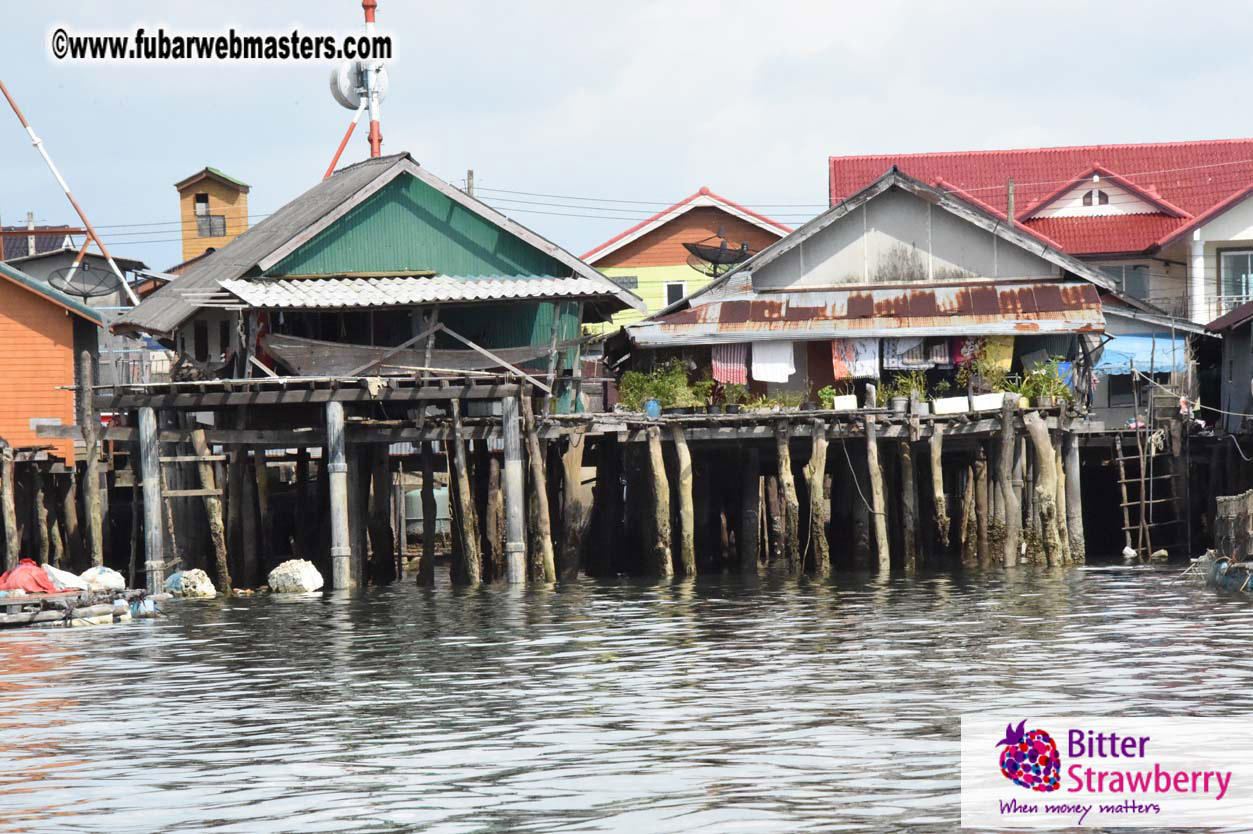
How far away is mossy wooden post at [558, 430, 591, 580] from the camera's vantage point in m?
32.7

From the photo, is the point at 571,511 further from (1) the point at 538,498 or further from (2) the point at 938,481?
(2) the point at 938,481

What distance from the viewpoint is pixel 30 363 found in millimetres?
40750

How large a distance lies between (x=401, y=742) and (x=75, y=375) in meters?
28.3

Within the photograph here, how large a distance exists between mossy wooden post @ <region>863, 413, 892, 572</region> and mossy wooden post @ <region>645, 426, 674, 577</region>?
12.0ft

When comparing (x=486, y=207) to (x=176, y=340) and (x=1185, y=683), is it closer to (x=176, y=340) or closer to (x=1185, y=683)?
(x=176, y=340)

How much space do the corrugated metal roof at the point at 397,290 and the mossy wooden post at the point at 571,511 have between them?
283 cm

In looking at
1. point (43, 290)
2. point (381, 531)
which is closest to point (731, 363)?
point (381, 531)

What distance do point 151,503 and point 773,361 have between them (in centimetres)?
1291

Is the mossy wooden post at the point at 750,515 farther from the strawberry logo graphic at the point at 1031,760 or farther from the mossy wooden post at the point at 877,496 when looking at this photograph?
the strawberry logo graphic at the point at 1031,760

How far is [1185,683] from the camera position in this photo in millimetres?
17328

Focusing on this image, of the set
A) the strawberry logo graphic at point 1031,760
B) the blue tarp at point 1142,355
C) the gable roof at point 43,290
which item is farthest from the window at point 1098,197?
the strawberry logo graphic at point 1031,760

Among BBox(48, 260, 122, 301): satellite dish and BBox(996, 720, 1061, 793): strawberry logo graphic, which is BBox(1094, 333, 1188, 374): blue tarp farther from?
BBox(996, 720, 1061, 793): strawberry logo graphic

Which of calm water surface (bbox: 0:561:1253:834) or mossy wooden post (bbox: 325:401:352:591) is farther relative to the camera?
mossy wooden post (bbox: 325:401:352:591)

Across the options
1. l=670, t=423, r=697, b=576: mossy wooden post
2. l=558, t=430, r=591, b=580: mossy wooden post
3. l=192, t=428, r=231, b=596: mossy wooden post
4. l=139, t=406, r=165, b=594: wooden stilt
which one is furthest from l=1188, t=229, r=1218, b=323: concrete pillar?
l=139, t=406, r=165, b=594: wooden stilt
